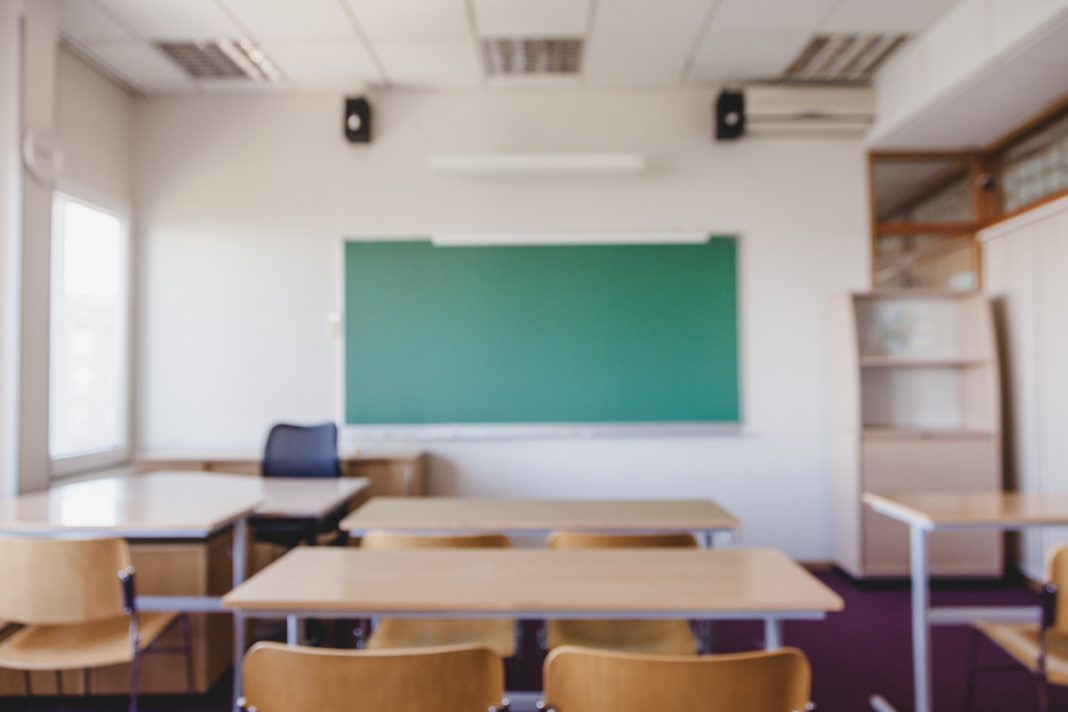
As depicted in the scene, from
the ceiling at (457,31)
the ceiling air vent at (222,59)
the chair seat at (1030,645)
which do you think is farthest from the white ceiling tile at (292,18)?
the chair seat at (1030,645)

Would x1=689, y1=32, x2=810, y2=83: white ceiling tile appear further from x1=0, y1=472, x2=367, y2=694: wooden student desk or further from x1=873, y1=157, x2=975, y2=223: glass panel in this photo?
x1=0, y1=472, x2=367, y2=694: wooden student desk

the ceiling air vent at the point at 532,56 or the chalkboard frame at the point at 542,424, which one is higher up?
the ceiling air vent at the point at 532,56

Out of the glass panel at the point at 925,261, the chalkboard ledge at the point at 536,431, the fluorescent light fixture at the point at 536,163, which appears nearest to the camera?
the fluorescent light fixture at the point at 536,163

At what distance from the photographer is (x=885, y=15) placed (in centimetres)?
381

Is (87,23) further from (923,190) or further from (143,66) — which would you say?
(923,190)

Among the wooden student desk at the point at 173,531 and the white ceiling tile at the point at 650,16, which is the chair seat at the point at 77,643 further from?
the white ceiling tile at the point at 650,16

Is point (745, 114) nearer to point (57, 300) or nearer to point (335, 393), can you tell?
point (335, 393)

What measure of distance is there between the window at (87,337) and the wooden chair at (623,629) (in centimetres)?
333

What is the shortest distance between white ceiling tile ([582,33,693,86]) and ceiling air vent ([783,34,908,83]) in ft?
2.58

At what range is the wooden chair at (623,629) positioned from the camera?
2164mm

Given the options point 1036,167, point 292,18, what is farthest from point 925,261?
point 292,18

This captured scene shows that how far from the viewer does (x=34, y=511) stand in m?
2.63

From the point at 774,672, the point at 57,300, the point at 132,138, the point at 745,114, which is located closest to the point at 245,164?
the point at 132,138

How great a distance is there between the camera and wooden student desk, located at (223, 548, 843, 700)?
5.48ft
